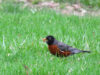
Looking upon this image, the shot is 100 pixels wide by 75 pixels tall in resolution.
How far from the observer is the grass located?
5.61m

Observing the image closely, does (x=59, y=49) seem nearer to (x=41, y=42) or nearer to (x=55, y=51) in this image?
(x=55, y=51)

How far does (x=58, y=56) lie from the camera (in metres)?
6.29

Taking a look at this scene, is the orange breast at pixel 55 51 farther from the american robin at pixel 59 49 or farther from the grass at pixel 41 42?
the grass at pixel 41 42

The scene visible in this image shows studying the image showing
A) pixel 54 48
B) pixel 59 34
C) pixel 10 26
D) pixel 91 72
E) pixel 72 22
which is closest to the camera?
pixel 91 72

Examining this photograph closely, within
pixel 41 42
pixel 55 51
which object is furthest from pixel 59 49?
pixel 41 42

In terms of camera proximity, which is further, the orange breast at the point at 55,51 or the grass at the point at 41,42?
the orange breast at the point at 55,51

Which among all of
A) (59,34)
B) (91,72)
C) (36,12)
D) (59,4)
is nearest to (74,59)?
(91,72)

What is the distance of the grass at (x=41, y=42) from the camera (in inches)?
221

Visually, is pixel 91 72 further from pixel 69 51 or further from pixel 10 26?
pixel 10 26

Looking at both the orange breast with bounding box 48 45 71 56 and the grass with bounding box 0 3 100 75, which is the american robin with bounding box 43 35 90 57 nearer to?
the orange breast with bounding box 48 45 71 56

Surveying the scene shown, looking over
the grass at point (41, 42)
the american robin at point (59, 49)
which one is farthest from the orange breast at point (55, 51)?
the grass at point (41, 42)

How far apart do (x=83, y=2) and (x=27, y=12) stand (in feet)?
9.16

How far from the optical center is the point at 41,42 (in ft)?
23.4

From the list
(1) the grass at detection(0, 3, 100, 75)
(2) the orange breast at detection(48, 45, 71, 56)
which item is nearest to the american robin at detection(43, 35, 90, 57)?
(2) the orange breast at detection(48, 45, 71, 56)
